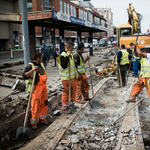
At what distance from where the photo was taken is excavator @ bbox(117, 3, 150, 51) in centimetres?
1290

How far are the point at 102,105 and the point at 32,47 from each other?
7.12 m

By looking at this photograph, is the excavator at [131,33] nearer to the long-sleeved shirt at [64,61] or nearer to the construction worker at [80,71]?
the construction worker at [80,71]

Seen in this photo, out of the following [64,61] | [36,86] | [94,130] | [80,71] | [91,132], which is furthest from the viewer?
[80,71]

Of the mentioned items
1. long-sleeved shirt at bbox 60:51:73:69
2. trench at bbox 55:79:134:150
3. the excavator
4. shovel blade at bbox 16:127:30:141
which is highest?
the excavator

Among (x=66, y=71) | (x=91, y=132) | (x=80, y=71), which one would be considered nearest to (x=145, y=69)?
(x=80, y=71)

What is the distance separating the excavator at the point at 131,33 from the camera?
42.3 ft

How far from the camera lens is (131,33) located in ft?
56.6

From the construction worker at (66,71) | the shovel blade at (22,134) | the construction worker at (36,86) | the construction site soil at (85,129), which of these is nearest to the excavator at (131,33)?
the construction site soil at (85,129)

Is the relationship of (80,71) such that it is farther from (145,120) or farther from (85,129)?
(145,120)

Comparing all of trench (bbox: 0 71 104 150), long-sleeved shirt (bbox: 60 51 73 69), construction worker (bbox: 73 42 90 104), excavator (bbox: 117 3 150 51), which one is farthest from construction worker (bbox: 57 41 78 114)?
excavator (bbox: 117 3 150 51)

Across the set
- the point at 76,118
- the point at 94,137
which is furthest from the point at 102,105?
the point at 94,137

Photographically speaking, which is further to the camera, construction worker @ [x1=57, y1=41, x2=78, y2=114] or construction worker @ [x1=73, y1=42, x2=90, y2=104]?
construction worker @ [x1=73, y1=42, x2=90, y2=104]

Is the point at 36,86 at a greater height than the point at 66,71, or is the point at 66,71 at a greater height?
the point at 66,71

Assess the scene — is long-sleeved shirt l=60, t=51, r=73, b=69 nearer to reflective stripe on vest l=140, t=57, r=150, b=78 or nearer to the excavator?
reflective stripe on vest l=140, t=57, r=150, b=78
